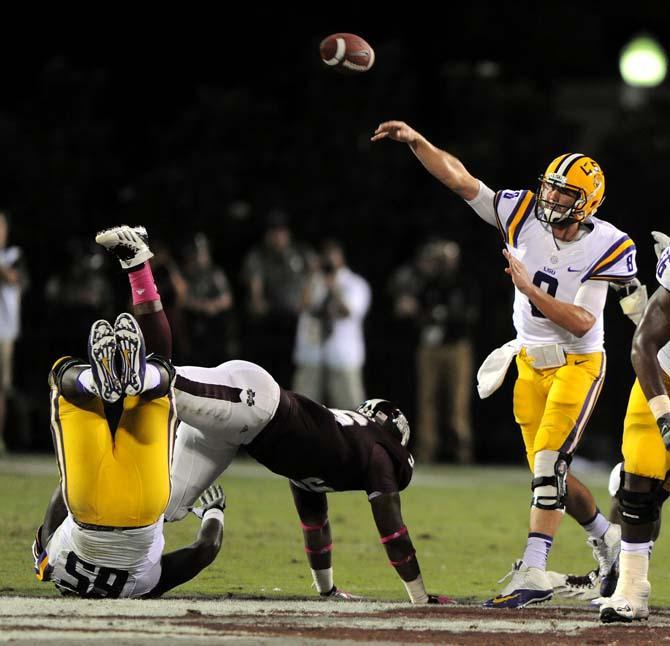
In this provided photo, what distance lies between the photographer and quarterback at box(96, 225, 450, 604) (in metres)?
7.27

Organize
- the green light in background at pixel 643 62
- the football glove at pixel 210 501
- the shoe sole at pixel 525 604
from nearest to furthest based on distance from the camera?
the shoe sole at pixel 525 604
the football glove at pixel 210 501
the green light in background at pixel 643 62

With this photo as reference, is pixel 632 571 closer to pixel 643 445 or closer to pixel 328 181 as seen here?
pixel 643 445

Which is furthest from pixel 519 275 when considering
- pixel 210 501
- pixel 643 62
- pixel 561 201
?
pixel 643 62

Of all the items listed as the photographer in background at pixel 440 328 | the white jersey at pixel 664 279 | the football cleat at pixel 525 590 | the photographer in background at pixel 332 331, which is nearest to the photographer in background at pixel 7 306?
the photographer in background at pixel 332 331

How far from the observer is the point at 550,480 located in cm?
760

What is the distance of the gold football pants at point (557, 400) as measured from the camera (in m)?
7.71

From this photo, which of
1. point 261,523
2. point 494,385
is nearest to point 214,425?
point 494,385

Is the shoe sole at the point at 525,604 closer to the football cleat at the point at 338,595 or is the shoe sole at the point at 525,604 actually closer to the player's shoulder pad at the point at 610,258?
the football cleat at the point at 338,595

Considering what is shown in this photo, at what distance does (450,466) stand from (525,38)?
29.4 feet

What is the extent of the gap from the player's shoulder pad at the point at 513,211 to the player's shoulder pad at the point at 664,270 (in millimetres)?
1190

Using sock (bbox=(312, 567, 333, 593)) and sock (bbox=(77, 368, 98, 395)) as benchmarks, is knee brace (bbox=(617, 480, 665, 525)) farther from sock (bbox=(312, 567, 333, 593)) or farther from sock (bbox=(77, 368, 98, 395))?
sock (bbox=(77, 368, 98, 395))

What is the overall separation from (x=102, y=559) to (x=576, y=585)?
8.31ft

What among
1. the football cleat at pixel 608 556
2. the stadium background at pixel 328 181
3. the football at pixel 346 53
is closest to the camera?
the football cleat at pixel 608 556

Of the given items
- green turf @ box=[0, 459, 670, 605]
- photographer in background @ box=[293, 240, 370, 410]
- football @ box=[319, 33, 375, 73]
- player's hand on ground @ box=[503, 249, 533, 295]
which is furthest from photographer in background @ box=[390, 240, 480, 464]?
player's hand on ground @ box=[503, 249, 533, 295]
